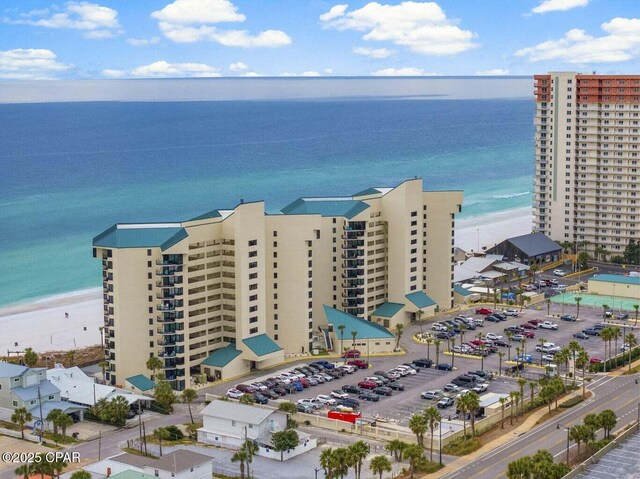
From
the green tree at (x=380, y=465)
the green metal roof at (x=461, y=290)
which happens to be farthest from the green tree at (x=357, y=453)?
the green metal roof at (x=461, y=290)

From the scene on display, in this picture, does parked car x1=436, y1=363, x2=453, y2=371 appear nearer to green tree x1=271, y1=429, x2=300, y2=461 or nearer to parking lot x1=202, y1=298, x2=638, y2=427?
parking lot x1=202, y1=298, x2=638, y2=427

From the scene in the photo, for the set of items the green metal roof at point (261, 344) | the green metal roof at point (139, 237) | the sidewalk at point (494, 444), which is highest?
the green metal roof at point (139, 237)

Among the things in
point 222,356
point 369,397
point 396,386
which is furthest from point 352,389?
point 222,356

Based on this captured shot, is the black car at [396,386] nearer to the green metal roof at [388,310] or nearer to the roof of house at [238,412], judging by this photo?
the roof of house at [238,412]

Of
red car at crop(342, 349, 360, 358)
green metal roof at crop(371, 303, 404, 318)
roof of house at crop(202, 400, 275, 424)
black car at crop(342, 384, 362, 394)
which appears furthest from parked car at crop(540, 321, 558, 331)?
roof of house at crop(202, 400, 275, 424)

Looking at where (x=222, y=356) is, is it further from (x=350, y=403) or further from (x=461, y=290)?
(x=461, y=290)

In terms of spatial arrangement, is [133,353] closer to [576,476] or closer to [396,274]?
[396,274]

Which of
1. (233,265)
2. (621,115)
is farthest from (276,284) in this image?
(621,115)
